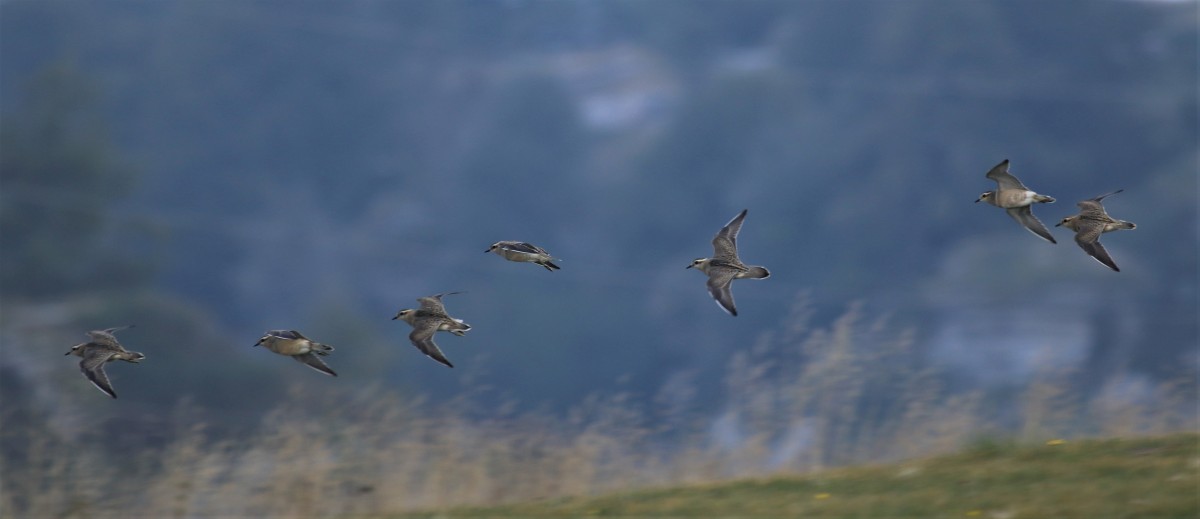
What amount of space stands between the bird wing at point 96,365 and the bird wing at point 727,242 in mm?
3467

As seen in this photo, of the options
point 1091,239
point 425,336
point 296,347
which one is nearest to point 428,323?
point 425,336

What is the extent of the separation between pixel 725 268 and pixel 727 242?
0.23 m

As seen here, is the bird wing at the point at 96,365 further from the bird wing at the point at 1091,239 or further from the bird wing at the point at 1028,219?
the bird wing at the point at 1091,239

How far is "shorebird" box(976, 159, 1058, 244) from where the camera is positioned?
6688 millimetres

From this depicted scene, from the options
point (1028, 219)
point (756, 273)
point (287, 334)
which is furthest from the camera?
point (756, 273)

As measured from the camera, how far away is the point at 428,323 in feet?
22.5

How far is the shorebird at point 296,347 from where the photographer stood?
21.4 feet

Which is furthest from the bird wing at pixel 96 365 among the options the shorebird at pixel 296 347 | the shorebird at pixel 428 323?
the shorebird at pixel 428 323

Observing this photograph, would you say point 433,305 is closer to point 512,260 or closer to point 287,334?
point 512,260

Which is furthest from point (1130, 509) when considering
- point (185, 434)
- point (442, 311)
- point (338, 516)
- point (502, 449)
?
point (185, 434)

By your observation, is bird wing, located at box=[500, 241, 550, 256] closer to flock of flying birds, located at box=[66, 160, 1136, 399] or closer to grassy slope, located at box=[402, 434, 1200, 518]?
flock of flying birds, located at box=[66, 160, 1136, 399]

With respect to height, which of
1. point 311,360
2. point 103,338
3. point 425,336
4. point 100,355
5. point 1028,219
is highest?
point 1028,219

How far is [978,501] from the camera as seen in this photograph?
19.7 ft

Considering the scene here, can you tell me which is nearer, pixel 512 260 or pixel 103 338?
pixel 512 260
